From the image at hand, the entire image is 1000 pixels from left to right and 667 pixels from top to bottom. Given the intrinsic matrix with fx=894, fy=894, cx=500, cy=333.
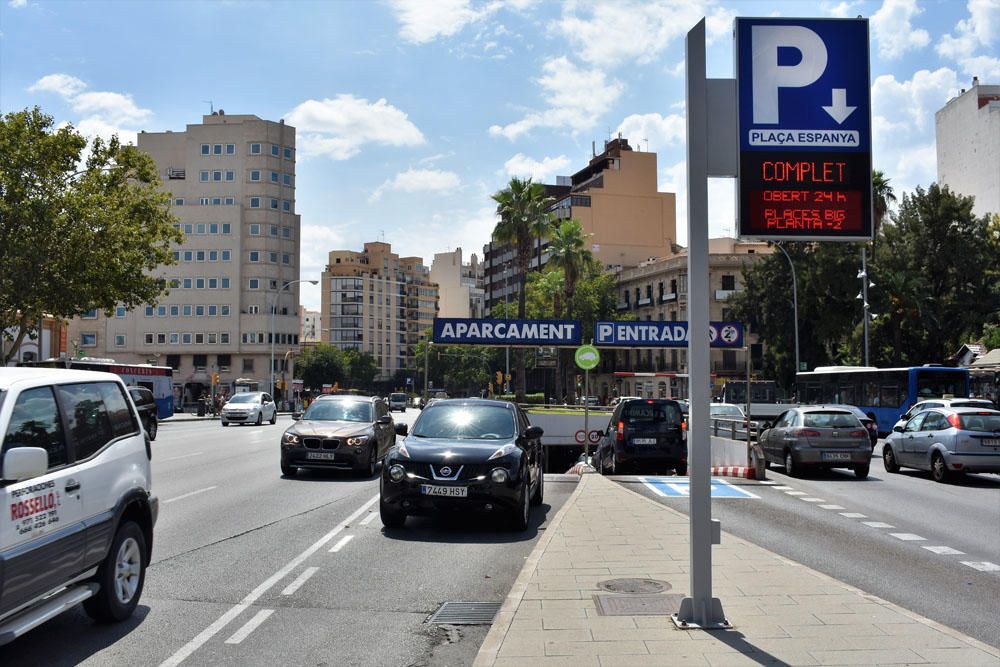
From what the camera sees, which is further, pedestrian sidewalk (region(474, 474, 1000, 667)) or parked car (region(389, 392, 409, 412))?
parked car (region(389, 392, 409, 412))

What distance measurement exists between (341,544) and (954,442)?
1362 centimetres

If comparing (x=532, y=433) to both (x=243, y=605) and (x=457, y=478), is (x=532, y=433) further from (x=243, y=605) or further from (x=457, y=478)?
(x=243, y=605)

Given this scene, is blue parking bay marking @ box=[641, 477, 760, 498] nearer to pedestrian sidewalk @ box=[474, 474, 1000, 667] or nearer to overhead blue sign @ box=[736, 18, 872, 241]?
pedestrian sidewalk @ box=[474, 474, 1000, 667]

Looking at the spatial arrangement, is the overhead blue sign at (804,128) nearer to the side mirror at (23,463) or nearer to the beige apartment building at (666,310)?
the side mirror at (23,463)

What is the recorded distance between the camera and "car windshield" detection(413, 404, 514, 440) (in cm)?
1191

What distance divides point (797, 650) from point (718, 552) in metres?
3.63

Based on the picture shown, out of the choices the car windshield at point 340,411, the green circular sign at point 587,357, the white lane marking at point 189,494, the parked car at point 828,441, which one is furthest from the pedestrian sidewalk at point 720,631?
the green circular sign at point 587,357

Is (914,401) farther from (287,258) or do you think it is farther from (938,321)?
(287,258)

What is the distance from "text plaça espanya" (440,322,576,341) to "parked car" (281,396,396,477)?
37.4 ft

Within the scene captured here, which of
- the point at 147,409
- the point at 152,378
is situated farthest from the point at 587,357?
the point at 152,378

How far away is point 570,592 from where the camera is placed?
7.20m

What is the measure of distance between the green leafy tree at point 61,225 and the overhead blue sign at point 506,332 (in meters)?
15.1

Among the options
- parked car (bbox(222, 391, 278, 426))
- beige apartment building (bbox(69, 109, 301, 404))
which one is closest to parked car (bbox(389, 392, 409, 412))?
beige apartment building (bbox(69, 109, 301, 404))

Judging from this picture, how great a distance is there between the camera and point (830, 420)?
19.5 metres
